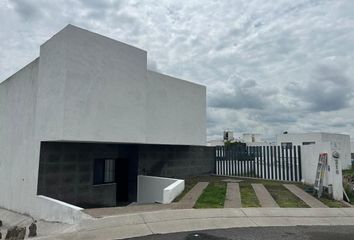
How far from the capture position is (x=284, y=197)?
12453 mm

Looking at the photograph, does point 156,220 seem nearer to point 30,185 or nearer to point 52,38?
point 30,185

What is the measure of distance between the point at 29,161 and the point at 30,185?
1.02 m

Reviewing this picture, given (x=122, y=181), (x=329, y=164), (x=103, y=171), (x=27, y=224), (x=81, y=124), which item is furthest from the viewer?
(x=122, y=181)

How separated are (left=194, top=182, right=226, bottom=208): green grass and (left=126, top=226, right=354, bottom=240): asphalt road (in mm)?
2380

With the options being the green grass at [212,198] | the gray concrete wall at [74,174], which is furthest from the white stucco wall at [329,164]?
the gray concrete wall at [74,174]

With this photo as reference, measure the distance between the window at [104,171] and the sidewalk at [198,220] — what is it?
21.6 feet

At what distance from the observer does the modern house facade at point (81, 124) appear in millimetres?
11695

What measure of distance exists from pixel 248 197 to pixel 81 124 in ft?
23.0

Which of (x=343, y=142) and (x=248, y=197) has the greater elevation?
(x=343, y=142)

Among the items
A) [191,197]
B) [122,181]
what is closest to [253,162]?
[122,181]

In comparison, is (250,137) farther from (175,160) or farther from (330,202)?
(330,202)

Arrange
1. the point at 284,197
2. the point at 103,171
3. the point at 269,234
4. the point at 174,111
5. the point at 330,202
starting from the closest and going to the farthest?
the point at 269,234
the point at 330,202
the point at 284,197
the point at 103,171
the point at 174,111

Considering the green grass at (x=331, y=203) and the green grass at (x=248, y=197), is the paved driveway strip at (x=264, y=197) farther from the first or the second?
the green grass at (x=331, y=203)

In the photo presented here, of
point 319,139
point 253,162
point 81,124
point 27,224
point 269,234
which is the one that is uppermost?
point 319,139
